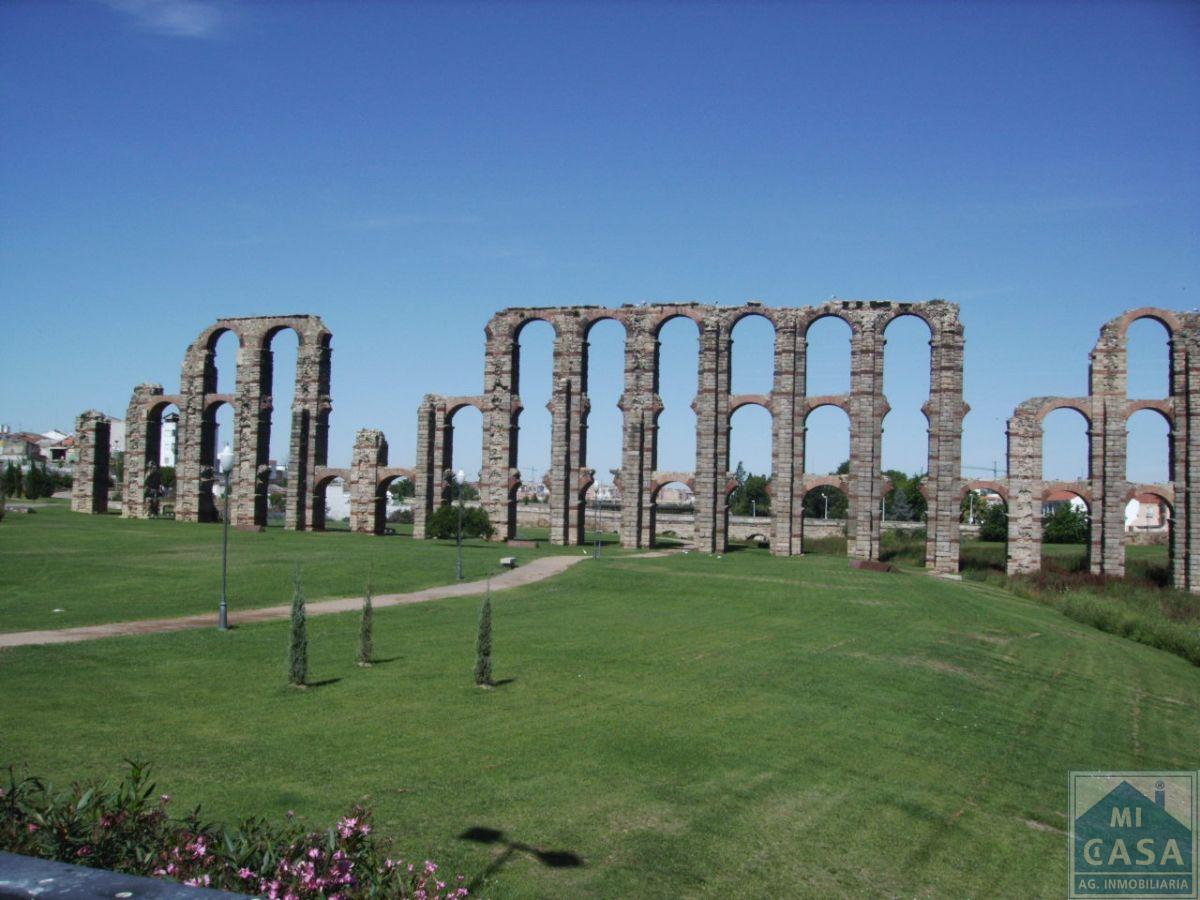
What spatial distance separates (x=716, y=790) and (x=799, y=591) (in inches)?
836

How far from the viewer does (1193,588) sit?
4769 centimetres

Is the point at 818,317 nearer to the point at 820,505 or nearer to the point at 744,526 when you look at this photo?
the point at 744,526

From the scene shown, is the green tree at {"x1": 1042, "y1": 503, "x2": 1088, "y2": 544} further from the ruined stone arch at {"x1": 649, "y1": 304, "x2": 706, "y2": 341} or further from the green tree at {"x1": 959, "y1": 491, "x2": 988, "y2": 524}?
the ruined stone arch at {"x1": 649, "y1": 304, "x2": 706, "y2": 341}

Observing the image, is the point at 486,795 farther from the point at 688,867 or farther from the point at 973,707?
the point at 973,707

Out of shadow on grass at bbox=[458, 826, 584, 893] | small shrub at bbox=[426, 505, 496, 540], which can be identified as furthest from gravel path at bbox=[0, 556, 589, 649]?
small shrub at bbox=[426, 505, 496, 540]

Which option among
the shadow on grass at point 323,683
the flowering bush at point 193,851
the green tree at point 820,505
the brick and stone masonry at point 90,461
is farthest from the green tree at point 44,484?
the flowering bush at point 193,851

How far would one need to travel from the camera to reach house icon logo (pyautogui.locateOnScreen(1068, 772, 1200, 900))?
11039 mm

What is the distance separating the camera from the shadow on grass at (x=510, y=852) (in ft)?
29.8

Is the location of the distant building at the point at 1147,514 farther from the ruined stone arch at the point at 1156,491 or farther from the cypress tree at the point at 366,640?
the cypress tree at the point at 366,640

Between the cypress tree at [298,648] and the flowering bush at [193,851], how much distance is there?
29.1ft

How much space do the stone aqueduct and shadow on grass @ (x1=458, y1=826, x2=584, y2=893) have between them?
43688mm

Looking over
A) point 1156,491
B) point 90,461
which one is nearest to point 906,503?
point 1156,491

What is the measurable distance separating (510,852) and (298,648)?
7223 millimetres

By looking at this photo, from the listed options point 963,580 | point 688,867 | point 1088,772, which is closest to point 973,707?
point 1088,772
